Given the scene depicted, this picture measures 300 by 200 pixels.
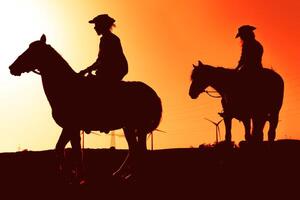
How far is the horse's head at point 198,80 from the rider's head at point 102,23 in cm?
541

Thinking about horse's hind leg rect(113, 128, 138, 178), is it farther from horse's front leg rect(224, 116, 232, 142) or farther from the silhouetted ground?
horse's front leg rect(224, 116, 232, 142)

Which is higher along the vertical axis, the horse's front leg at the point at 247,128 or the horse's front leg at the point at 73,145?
the horse's front leg at the point at 247,128

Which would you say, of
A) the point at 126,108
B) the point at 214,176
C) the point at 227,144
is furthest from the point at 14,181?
the point at 227,144

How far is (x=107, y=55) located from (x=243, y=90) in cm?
569

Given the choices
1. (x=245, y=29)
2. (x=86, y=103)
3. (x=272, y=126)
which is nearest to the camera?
(x=86, y=103)

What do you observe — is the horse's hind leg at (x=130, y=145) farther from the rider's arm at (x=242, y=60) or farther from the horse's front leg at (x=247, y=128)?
the horse's front leg at (x=247, y=128)

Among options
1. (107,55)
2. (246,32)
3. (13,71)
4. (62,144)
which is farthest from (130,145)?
(246,32)

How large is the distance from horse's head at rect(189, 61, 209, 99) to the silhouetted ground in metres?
1.72

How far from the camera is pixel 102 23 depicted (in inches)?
631

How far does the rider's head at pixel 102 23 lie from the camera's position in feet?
52.4

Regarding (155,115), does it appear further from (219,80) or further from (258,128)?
(258,128)

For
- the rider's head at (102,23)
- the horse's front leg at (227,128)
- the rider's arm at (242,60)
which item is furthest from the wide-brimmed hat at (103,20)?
the horse's front leg at (227,128)

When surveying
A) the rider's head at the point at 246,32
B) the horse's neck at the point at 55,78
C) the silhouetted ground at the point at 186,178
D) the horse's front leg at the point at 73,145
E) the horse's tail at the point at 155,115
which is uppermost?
the rider's head at the point at 246,32

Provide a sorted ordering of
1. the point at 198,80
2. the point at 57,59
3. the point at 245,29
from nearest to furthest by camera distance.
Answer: the point at 57,59 < the point at 245,29 < the point at 198,80
